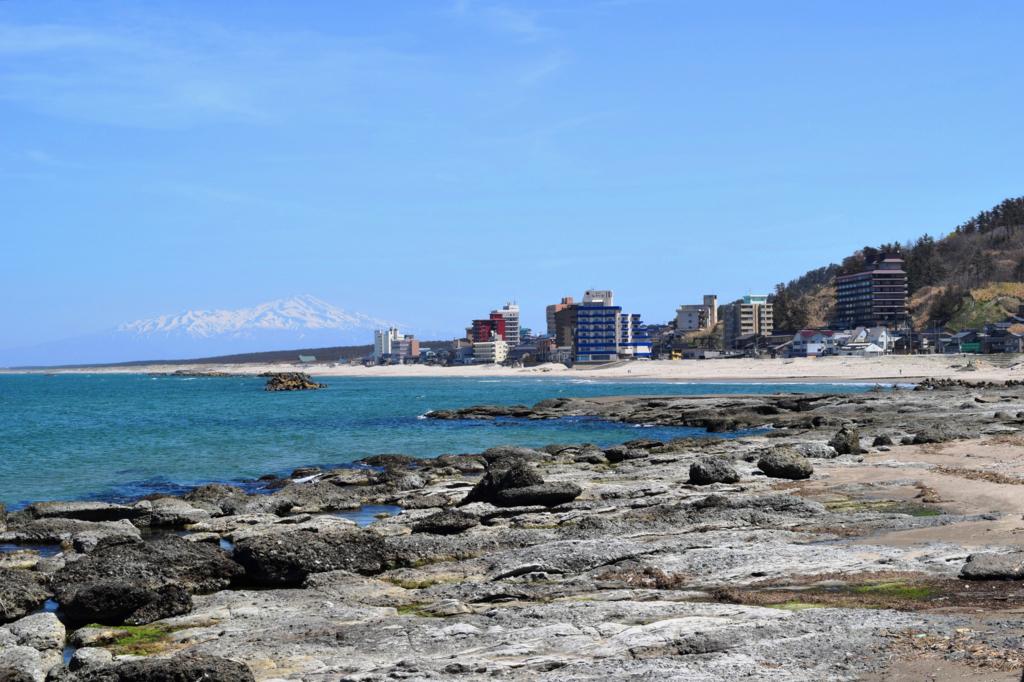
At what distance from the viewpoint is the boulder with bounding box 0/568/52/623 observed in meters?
14.9

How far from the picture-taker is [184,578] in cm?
1639

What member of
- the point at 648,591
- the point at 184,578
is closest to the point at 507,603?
the point at 648,591

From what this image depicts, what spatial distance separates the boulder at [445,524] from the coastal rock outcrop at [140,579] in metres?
5.10

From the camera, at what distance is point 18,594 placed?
15.3 metres

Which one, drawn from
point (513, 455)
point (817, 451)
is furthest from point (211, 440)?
point (817, 451)

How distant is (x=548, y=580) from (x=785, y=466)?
558 inches

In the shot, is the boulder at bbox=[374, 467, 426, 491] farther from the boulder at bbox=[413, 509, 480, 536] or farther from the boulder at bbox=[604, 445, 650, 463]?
the boulder at bbox=[413, 509, 480, 536]

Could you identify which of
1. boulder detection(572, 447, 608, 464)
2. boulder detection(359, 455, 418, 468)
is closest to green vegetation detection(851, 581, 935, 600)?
boulder detection(572, 447, 608, 464)

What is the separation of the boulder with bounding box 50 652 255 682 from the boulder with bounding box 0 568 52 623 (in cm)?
491

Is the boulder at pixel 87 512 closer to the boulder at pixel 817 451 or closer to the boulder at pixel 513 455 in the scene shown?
the boulder at pixel 513 455

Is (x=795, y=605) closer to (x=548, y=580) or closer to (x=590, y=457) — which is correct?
(x=548, y=580)

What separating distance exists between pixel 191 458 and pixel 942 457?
32.8 metres

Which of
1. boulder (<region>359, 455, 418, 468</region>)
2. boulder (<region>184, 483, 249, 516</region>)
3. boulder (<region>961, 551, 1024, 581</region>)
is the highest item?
boulder (<region>961, 551, 1024, 581</region>)

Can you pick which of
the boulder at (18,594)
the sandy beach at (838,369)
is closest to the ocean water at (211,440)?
the boulder at (18,594)
